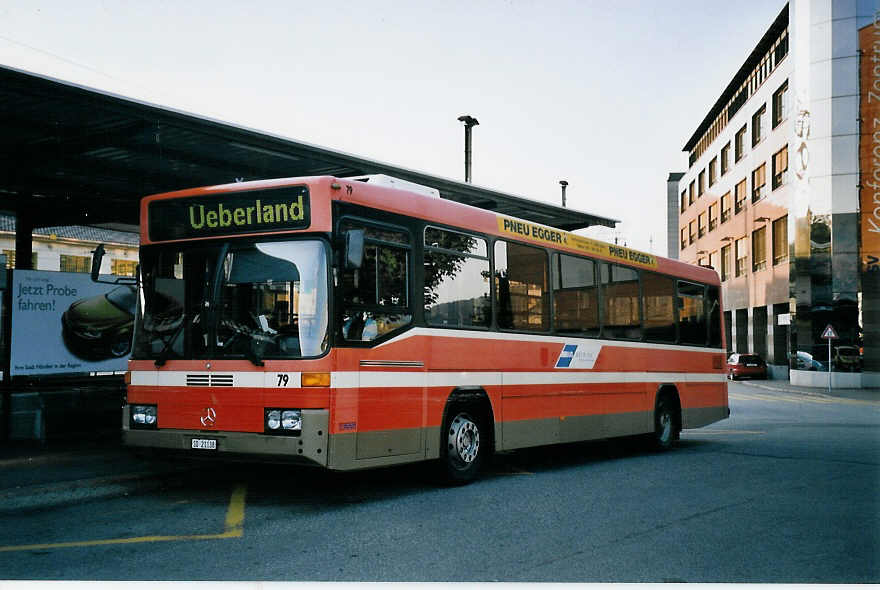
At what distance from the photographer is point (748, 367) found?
43750 millimetres

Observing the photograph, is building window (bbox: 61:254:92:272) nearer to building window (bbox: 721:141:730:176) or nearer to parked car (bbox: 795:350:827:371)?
parked car (bbox: 795:350:827:371)

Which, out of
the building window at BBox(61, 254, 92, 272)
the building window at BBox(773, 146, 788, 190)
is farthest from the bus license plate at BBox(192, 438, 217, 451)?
the building window at BBox(773, 146, 788, 190)

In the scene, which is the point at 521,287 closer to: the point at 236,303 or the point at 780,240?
the point at 236,303

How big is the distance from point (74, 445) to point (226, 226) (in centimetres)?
619

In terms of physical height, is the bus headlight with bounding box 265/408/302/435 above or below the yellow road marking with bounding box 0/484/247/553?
above

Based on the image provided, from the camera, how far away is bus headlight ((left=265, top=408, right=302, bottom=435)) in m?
8.12

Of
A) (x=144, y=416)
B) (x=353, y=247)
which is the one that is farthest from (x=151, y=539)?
(x=353, y=247)

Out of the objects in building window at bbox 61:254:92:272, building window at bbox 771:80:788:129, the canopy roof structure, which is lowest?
building window at bbox 61:254:92:272

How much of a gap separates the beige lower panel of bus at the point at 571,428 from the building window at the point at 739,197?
40.9 m

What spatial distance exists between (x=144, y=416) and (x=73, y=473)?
90.1 inches

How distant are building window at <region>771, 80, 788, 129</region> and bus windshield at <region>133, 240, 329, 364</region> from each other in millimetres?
38984

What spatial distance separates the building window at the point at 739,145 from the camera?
170 ft

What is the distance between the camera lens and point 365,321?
8.62 meters

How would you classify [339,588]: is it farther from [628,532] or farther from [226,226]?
[226,226]
